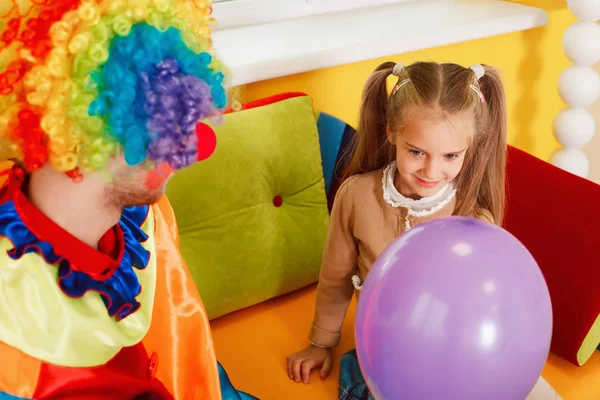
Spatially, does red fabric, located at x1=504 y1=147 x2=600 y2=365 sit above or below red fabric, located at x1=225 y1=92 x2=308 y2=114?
below

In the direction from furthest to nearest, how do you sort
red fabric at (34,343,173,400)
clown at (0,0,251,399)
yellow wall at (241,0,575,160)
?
yellow wall at (241,0,575,160)
red fabric at (34,343,173,400)
clown at (0,0,251,399)

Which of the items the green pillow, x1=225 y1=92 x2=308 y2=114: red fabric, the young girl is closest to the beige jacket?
the young girl

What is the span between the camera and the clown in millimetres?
685

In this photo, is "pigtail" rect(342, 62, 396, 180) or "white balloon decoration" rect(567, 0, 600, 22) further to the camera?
"white balloon decoration" rect(567, 0, 600, 22)

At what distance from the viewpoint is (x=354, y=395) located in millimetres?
1204

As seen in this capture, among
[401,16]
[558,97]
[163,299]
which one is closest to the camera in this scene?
[163,299]

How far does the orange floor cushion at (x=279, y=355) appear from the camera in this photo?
1.25m

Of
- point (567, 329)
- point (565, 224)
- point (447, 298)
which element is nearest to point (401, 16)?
point (565, 224)

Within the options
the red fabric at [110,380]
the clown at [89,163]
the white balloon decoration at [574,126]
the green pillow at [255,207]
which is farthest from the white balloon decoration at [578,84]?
the red fabric at [110,380]

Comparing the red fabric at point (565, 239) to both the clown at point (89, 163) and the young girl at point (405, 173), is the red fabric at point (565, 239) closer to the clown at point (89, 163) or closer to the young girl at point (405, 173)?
the young girl at point (405, 173)

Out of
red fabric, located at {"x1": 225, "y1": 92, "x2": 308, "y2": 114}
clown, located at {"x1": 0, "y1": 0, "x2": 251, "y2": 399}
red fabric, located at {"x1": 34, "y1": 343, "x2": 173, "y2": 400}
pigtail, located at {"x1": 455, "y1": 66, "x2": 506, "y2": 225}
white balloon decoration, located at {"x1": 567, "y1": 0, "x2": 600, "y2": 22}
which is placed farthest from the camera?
white balloon decoration, located at {"x1": 567, "y1": 0, "x2": 600, "y2": 22}

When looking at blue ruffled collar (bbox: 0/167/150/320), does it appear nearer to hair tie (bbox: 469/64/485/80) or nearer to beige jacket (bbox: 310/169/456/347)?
beige jacket (bbox: 310/169/456/347)

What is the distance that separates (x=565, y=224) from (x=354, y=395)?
20.4 inches

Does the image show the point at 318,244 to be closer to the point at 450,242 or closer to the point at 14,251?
the point at 450,242
